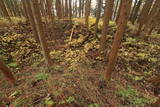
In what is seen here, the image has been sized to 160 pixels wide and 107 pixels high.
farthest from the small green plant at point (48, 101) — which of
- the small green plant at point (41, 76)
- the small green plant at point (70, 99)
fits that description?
the small green plant at point (41, 76)

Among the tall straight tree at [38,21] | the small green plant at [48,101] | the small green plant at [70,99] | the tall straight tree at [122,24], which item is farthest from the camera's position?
the tall straight tree at [38,21]

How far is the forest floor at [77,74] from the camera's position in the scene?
3.89 meters

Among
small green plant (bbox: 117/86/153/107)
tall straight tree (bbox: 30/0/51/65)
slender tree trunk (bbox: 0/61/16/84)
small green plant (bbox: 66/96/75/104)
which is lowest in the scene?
small green plant (bbox: 117/86/153/107)

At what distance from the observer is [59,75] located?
16.8ft

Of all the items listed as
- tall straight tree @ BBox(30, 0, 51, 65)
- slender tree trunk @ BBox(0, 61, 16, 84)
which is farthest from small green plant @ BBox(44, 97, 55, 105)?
tall straight tree @ BBox(30, 0, 51, 65)

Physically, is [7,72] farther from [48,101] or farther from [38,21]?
[38,21]

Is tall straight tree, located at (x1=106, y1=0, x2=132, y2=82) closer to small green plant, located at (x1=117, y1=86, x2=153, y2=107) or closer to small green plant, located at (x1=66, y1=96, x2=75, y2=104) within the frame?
small green plant, located at (x1=117, y1=86, x2=153, y2=107)

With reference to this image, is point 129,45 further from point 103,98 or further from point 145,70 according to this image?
point 103,98

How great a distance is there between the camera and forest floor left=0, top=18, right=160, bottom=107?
389 cm

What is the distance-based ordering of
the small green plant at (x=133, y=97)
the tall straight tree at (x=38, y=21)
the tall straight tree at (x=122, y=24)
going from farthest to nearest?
the tall straight tree at (x=38, y=21)
the small green plant at (x=133, y=97)
the tall straight tree at (x=122, y=24)

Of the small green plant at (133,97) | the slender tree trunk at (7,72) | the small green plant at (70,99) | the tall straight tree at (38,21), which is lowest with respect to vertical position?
the small green plant at (133,97)

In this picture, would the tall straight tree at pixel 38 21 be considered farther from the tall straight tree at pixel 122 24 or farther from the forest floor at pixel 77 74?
the tall straight tree at pixel 122 24

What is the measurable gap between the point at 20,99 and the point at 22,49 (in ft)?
13.9

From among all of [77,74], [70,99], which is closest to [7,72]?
[70,99]
